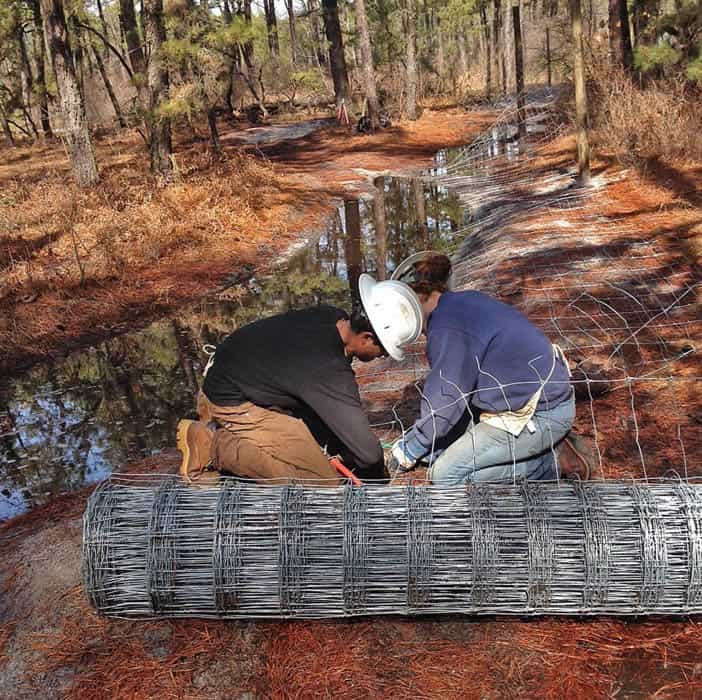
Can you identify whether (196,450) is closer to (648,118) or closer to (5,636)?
(5,636)

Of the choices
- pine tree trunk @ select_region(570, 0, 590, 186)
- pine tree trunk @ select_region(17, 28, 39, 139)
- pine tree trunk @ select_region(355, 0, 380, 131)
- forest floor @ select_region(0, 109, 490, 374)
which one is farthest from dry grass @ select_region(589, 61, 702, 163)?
pine tree trunk @ select_region(17, 28, 39, 139)

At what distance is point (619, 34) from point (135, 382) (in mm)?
11417

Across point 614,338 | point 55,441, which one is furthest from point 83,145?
point 614,338

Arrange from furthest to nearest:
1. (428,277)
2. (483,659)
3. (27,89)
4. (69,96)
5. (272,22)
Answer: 1. (272,22)
2. (27,89)
3. (69,96)
4. (428,277)
5. (483,659)

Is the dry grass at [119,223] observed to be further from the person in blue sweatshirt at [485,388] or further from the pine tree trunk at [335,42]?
the pine tree trunk at [335,42]

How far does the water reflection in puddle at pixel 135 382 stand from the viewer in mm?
5387

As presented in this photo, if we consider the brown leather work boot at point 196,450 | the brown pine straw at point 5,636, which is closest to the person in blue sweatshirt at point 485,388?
the brown leather work boot at point 196,450

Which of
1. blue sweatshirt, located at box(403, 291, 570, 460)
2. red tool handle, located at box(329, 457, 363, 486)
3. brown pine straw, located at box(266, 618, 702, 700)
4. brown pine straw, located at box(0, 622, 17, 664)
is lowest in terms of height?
brown pine straw, located at box(266, 618, 702, 700)

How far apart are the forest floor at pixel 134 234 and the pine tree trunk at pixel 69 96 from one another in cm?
37

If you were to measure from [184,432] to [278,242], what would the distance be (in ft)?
28.3

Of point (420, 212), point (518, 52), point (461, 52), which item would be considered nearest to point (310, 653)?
point (420, 212)

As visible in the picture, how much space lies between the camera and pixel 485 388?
2.99 m

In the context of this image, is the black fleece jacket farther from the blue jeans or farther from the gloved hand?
the blue jeans

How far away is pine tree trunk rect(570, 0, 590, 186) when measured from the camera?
1002cm
